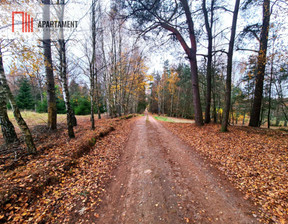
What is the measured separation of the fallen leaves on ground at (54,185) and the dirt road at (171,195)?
49cm

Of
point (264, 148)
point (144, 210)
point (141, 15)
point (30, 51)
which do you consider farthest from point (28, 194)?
point (141, 15)

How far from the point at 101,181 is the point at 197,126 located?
796 cm

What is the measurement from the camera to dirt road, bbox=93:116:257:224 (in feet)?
7.50

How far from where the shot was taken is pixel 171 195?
2828 mm

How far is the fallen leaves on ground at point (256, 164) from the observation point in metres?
2.46

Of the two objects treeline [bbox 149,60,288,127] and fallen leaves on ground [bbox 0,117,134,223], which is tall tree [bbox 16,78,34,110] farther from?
treeline [bbox 149,60,288,127]

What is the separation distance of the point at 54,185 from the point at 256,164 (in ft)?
20.6

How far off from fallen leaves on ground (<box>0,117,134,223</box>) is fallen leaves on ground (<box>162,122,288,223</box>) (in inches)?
149

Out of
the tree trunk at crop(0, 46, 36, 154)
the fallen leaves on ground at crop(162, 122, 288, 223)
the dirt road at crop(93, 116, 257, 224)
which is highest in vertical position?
the tree trunk at crop(0, 46, 36, 154)

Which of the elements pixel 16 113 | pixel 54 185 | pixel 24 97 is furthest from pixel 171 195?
pixel 24 97

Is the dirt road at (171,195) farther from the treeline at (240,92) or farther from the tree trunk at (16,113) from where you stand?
the treeline at (240,92)

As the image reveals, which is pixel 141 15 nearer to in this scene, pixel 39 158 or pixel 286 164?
pixel 39 158

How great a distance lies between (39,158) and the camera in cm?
398

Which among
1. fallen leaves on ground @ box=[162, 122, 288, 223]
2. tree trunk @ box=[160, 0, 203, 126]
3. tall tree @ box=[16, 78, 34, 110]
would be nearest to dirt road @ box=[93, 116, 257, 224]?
fallen leaves on ground @ box=[162, 122, 288, 223]
